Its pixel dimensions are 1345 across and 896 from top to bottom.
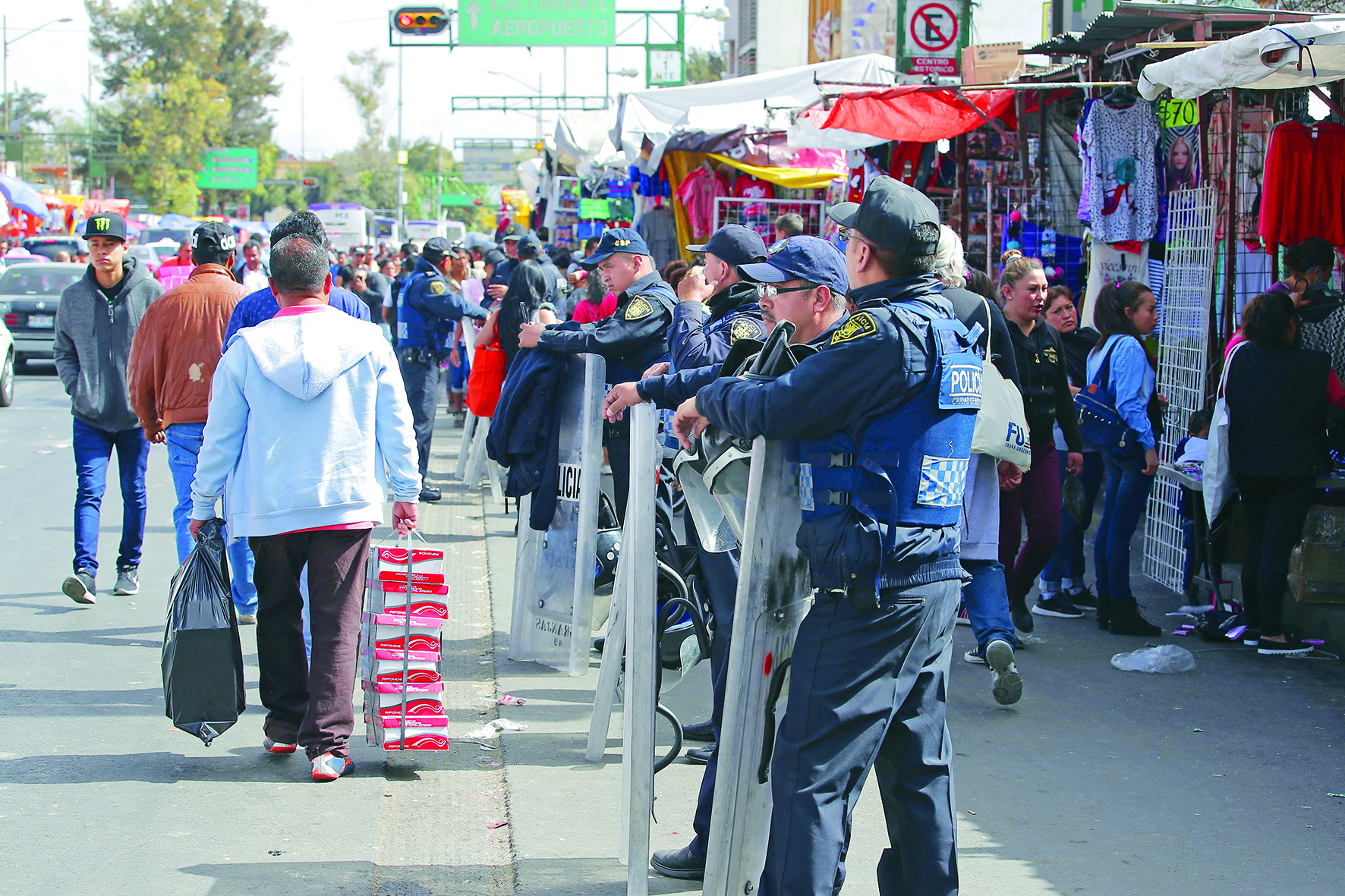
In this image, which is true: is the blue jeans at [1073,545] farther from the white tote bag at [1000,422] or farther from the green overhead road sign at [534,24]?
the green overhead road sign at [534,24]

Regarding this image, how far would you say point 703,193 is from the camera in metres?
13.3

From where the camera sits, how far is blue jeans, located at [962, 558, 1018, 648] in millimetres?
5793

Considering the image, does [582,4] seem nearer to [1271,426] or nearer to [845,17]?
Answer: [845,17]

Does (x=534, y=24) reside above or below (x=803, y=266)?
above

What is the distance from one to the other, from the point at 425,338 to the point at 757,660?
27.0ft

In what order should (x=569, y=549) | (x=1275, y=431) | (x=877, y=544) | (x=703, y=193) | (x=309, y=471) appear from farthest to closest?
1. (x=703, y=193)
2. (x=1275, y=431)
3. (x=569, y=549)
4. (x=309, y=471)
5. (x=877, y=544)

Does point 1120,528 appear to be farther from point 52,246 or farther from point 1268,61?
point 52,246

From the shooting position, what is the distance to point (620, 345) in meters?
5.70

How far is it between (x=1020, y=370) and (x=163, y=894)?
4684 mm

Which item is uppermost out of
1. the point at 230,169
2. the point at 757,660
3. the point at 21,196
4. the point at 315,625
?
the point at 230,169

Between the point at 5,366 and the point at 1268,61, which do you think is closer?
the point at 1268,61

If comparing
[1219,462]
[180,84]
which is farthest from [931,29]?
[180,84]

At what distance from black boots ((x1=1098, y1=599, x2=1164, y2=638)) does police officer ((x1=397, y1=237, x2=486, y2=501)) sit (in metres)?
5.80

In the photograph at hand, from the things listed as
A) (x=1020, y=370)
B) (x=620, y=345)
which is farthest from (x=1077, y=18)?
(x=620, y=345)
